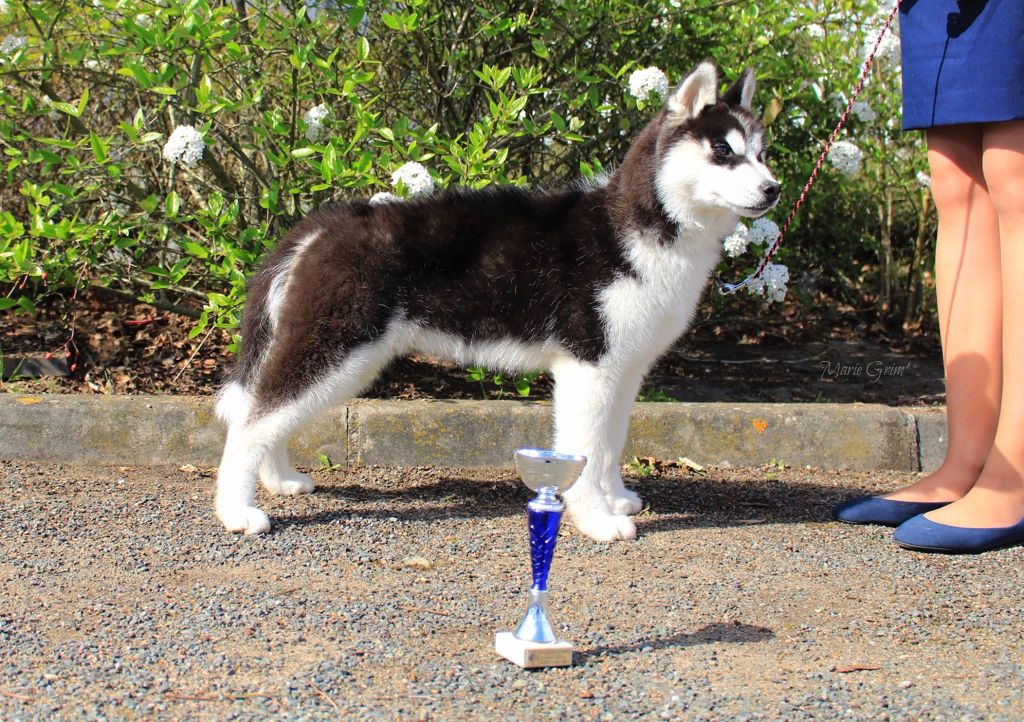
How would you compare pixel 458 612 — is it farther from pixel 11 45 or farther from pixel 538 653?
pixel 11 45

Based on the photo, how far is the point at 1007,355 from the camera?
12.5 ft

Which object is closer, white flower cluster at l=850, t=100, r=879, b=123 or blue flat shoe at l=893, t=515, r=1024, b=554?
blue flat shoe at l=893, t=515, r=1024, b=554

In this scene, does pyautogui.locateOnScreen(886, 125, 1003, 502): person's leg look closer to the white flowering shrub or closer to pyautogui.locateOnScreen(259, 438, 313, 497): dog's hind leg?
the white flowering shrub

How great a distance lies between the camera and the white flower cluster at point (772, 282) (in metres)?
5.29

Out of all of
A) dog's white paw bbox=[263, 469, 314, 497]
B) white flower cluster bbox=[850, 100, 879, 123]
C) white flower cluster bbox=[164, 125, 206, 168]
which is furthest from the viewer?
white flower cluster bbox=[850, 100, 879, 123]

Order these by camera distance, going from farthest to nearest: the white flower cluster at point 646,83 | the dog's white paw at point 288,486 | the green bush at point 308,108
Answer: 1. the white flower cluster at point 646,83
2. the green bush at point 308,108
3. the dog's white paw at point 288,486

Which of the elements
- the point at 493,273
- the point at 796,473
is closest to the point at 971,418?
the point at 796,473

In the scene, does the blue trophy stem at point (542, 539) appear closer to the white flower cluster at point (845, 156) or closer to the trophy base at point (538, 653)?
the trophy base at point (538, 653)

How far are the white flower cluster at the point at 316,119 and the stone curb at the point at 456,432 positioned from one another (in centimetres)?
127

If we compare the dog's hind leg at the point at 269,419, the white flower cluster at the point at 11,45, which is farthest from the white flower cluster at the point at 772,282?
the white flower cluster at the point at 11,45

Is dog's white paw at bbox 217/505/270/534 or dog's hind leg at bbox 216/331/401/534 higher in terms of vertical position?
dog's hind leg at bbox 216/331/401/534

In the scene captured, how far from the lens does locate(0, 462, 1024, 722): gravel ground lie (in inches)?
99.1

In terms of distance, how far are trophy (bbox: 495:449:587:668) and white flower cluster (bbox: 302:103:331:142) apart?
8.46 feet

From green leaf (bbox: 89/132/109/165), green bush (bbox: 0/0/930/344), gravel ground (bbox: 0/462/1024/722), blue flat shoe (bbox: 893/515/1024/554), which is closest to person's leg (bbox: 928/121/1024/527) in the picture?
blue flat shoe (bbox: 893/515/1024/554)
